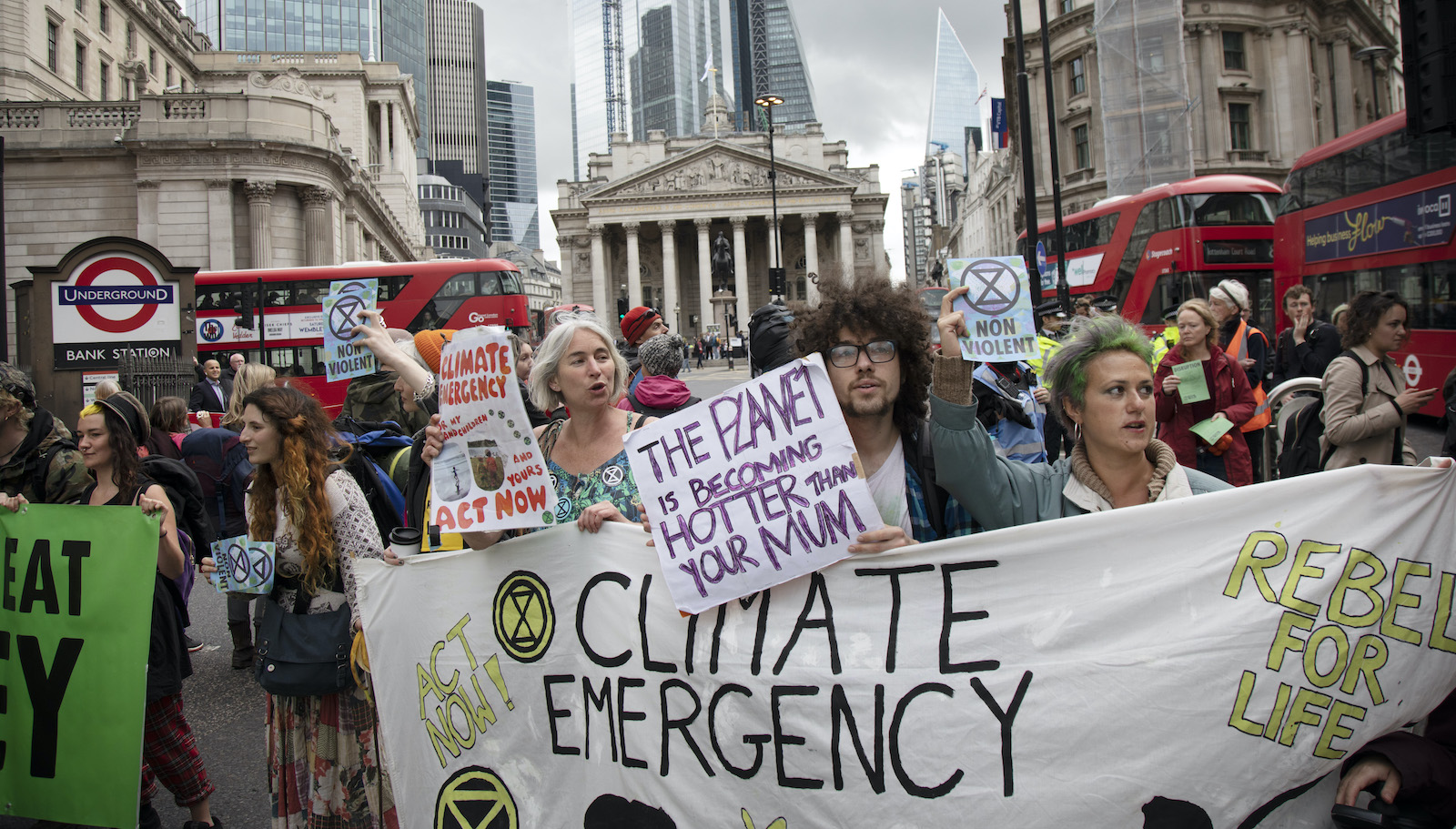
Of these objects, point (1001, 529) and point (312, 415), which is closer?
point (1001, 529)

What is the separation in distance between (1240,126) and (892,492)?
4169 centimetres

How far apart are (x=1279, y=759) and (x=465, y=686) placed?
2.33 m

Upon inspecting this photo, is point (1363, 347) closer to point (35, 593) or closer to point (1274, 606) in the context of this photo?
point (1274, 606)

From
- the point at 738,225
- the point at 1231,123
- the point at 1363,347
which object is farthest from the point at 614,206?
the point at 1363,347

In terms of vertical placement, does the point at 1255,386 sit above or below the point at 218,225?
below

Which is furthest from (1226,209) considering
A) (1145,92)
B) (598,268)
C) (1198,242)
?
(598,268)

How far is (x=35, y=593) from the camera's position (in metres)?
3.44

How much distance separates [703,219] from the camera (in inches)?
2968

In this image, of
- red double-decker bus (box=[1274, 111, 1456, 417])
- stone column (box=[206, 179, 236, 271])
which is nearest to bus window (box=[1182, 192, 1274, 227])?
red double-decker bus (box=[1274, 111, 1456, 417])

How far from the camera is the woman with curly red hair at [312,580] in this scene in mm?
3094

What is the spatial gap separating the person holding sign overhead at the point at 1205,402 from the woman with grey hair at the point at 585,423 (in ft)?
11.8

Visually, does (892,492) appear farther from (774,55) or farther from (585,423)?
(774,55)

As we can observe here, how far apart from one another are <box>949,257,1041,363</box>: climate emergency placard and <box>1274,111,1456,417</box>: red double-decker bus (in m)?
8.47

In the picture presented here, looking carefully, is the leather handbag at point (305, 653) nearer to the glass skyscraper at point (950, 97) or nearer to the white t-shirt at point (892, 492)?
the white t-shirt at point (892, 492)
